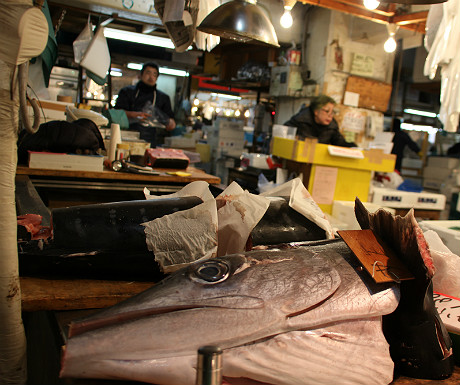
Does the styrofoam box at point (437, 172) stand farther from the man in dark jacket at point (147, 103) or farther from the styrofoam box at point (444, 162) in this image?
the man in dark jacket at point (147, 103)

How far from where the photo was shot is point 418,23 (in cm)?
549

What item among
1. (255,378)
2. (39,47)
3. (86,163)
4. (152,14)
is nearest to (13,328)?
(255,378)

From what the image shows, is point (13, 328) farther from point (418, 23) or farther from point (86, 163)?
point (418, 23)

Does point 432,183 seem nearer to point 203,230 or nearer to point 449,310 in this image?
point 449,310

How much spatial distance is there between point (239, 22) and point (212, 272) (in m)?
2.74

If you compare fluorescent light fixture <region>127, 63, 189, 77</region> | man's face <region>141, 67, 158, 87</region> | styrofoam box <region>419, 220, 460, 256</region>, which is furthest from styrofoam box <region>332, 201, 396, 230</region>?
fluorescent light fixture <region>127, 63, 189, 77</region>

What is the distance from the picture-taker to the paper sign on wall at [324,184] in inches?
171

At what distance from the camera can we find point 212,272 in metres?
1.03

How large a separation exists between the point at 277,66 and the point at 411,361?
789 centimetres

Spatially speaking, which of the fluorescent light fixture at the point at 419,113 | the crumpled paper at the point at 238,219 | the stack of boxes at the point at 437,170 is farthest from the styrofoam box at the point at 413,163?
the crumpled paper at the point at 238,219

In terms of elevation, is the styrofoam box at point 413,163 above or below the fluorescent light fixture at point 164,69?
below

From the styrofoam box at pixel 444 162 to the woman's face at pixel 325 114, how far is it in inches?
173

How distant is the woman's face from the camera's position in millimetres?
5879

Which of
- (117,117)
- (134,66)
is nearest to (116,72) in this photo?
(134,66)
